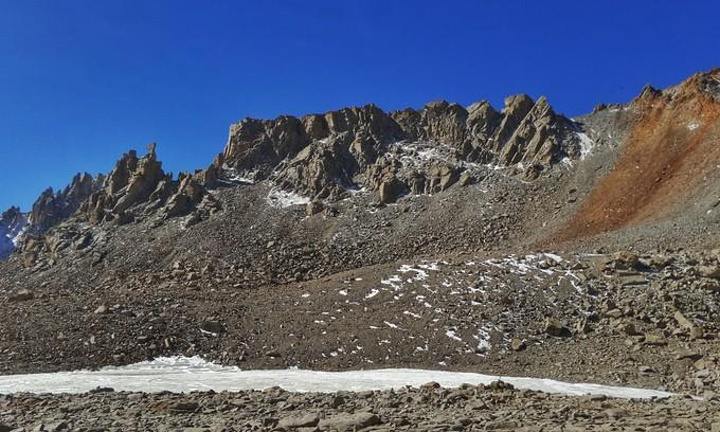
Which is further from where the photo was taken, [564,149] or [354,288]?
[564,149]

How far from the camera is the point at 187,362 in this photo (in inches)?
1014

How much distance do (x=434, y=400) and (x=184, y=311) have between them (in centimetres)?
1982

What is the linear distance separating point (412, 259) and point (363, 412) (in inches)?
1152

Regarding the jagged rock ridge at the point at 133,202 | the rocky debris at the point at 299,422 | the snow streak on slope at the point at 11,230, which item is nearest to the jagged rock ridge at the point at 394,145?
the jagged rock ridge at the point at 133,202

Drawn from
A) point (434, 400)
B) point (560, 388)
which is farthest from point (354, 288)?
point (434, 400)

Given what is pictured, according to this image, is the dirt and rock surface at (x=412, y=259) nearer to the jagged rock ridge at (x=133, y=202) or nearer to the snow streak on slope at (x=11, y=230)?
the jagged rock ridge at (x=133, y=202)

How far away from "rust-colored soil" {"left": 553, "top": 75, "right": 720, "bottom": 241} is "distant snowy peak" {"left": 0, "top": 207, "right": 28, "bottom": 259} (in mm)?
79623

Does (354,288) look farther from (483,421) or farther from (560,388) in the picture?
(483,421)

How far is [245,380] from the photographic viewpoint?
72.0 ft

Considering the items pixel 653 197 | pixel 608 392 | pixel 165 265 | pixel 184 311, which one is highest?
pixel 653 197

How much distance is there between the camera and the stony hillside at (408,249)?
2614 cm

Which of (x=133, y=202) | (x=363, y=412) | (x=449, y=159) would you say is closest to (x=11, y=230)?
(x=133, y=202)

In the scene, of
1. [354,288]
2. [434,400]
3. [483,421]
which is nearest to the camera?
[483,421]

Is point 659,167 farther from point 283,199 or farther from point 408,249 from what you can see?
point 283,199
